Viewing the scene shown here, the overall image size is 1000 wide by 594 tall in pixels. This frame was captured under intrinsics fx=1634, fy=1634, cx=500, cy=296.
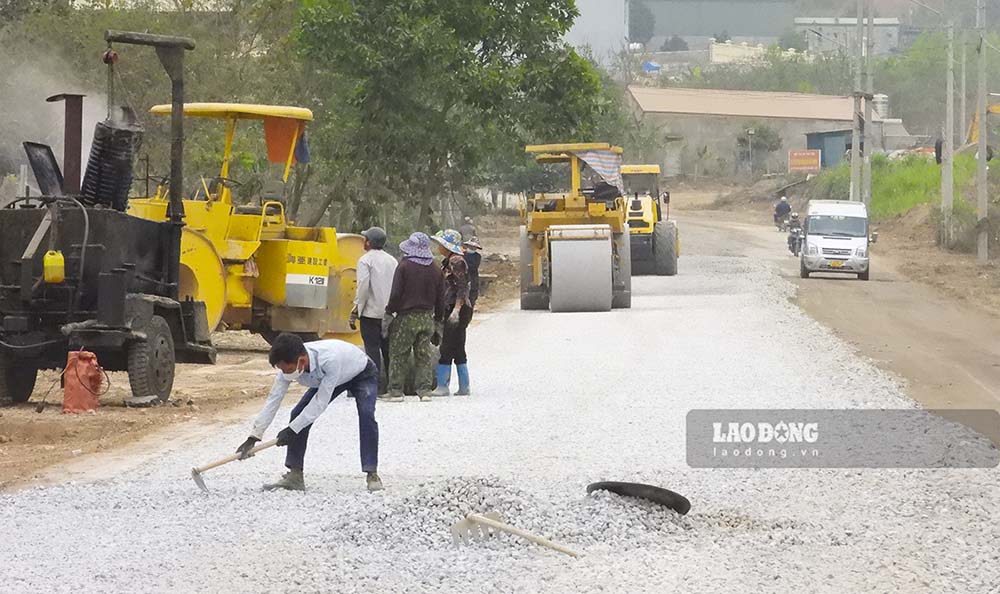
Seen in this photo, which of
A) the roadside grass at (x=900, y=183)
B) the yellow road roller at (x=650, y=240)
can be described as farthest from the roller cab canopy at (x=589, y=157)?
the roadside grass at (x=900, y=183)

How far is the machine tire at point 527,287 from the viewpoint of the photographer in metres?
29.5

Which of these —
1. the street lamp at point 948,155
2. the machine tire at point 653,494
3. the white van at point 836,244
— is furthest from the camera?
the street lamp at point 948,155

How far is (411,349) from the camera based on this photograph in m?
15.6

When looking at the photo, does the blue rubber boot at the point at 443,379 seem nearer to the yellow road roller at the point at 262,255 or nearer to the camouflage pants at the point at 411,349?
the camouflage pants at the point at 411,349

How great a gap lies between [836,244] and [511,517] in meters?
31.2

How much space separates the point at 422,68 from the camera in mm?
35094

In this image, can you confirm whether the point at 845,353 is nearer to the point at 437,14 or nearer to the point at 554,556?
the point at 554,556

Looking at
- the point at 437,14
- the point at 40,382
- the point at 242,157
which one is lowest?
the point at 40,382

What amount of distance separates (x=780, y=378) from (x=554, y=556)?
8.84 meters

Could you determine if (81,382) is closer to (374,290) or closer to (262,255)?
(374,290)

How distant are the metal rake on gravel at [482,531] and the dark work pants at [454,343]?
275 inches

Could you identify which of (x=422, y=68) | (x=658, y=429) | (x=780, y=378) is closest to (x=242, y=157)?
(x=422, y=68)

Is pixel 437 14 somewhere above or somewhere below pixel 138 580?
above

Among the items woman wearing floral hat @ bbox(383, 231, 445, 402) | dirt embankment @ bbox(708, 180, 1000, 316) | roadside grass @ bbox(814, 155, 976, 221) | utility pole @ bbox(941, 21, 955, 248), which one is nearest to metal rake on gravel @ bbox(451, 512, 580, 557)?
woman wearing floral hat @ bbox(383, 231, 445, 402)
